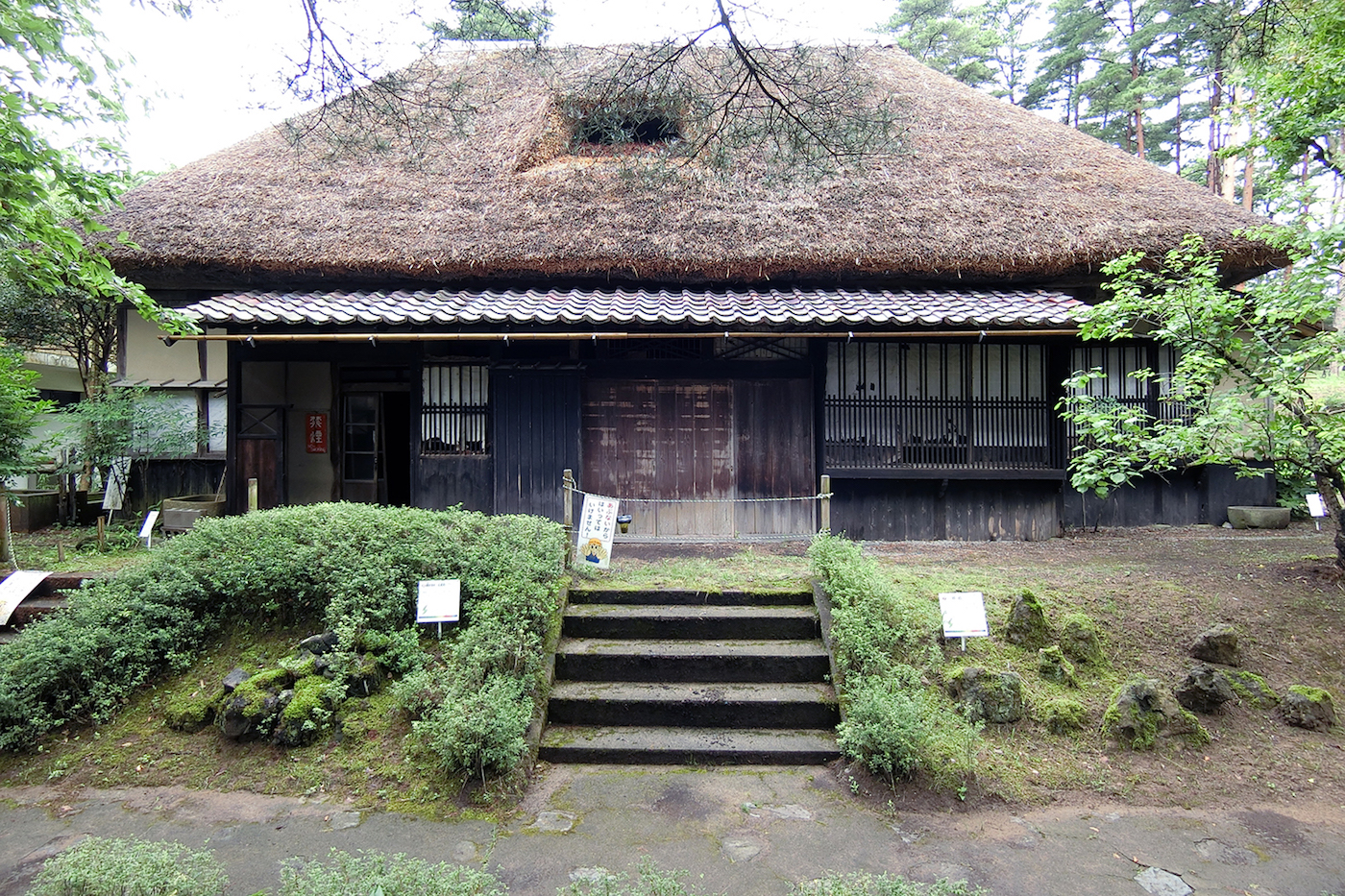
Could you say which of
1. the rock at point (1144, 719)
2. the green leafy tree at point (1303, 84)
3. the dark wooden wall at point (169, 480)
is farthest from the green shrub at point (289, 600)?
the green leafy tree at point (1303, 84)

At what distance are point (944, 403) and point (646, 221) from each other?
4.37 metres

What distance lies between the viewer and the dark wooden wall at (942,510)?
809 cm

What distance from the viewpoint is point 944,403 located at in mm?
8070

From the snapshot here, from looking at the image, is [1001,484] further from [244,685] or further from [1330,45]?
[244,685]

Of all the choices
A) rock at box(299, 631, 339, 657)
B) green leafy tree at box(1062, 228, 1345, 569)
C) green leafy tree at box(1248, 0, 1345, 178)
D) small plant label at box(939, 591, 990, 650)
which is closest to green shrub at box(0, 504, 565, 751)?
rock at box(299, 631, 339, 657)

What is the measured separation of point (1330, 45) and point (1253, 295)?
181 cm

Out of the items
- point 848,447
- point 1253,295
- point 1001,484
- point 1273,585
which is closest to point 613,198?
point 848,447

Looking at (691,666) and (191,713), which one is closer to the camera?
(191,713)

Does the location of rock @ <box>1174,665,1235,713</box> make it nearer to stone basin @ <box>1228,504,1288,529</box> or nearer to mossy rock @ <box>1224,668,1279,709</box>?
mossy rock @ <box>1224,668,1279,709</box>

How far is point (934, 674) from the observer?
14.1 ft

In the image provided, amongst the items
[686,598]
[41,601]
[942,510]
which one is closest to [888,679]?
[686,598]

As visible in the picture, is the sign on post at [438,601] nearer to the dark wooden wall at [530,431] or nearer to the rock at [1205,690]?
the dark wooden wall at [530,431]

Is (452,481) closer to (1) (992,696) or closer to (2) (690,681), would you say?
(2) (690,681)

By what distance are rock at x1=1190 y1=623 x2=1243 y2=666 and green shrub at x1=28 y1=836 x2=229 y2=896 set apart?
5790mm
